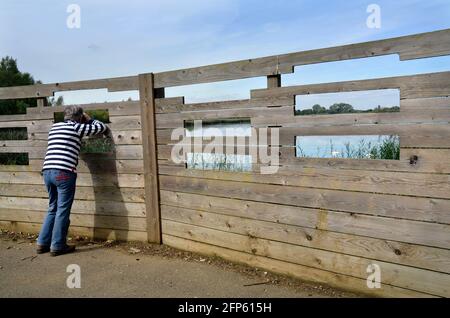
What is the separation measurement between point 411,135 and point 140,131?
3.39 meters

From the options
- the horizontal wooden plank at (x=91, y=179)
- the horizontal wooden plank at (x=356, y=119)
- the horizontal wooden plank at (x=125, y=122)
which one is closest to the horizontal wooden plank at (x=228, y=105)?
the horizontal wooden plank at (x=356, y=119)

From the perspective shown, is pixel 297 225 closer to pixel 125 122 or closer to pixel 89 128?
pixel 125 122

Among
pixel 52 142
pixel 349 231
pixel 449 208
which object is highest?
pixel 52 142

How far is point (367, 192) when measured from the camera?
3791mm

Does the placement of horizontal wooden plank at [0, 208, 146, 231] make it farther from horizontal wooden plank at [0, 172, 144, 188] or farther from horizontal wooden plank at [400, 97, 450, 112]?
horizontal wooden plank at [400, 97, 450, 112]

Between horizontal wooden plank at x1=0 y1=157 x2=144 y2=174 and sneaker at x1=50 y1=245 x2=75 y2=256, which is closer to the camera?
sneaker at x1=50 y1=245 x2=75 y2=256

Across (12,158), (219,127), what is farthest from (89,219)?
(12,158)

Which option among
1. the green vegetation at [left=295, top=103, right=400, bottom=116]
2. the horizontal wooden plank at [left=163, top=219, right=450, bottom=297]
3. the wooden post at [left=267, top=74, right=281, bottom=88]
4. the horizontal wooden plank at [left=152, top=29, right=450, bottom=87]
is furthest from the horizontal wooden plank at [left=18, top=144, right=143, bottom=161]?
the green vegetation at [left=295, top=103, right=400, bottom=116]

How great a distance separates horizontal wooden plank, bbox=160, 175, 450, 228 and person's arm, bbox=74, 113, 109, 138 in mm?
1200

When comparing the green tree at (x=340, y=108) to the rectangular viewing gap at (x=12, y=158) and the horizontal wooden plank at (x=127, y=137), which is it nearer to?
the horizontal wooden plank at (x=127, y=137)

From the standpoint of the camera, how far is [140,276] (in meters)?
4.61

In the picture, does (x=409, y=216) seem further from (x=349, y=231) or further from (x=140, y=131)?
(x=140, y=131)

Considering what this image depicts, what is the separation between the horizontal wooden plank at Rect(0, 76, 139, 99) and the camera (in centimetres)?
564

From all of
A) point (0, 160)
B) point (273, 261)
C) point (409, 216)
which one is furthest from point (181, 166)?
point (0, 160)
